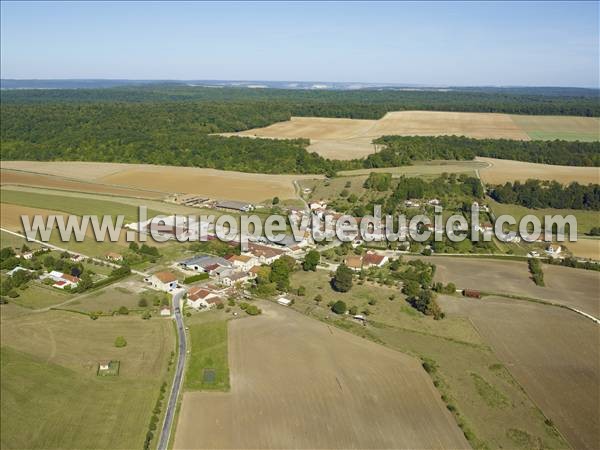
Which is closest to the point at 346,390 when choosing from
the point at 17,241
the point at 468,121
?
the point at 17,241

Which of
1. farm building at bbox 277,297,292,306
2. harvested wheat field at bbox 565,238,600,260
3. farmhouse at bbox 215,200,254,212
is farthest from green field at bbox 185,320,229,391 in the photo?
harvested wheat field at bbox 565,238,600,260

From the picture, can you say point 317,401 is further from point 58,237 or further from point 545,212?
point 545,212

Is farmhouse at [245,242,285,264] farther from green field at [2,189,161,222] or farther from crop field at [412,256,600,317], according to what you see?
green field at [2,189,161,222]

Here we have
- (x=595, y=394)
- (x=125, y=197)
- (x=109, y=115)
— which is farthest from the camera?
(x=109, y=115)

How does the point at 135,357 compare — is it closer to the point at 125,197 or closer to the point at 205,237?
the point at 205,237

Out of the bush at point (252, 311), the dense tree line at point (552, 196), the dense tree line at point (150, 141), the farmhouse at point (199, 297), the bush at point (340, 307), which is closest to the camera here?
the bush at point (252, 311)

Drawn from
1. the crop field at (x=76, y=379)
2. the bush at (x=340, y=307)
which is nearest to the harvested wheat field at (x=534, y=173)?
the bush at (x=340, y=307)

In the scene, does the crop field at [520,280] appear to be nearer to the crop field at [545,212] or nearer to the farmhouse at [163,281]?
the crop field at [545,212]
